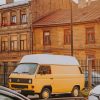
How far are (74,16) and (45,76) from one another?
97.6ft

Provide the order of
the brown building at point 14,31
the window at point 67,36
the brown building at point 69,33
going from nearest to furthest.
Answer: the brown building at point 69,33 → the window at point 67,36 → the brown building at point 14,31

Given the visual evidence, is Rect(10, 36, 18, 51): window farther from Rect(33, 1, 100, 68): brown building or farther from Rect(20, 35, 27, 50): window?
Rect(33, 1, 100, 68): brown building

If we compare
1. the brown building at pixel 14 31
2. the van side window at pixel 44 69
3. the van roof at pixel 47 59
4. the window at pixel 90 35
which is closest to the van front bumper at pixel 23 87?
the van side window at pixel 44 69

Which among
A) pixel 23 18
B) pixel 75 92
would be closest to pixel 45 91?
pixel 75 92

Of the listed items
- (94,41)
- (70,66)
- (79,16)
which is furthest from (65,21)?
(70,66)

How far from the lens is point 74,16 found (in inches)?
2012

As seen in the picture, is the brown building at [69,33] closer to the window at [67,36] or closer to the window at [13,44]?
the window at [67,36]

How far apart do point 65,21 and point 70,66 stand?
27.2 meters

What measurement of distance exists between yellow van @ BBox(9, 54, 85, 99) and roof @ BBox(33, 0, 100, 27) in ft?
79.2

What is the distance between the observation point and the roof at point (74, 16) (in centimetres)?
4847

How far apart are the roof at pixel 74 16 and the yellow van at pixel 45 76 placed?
79.2 ft

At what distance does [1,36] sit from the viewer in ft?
188

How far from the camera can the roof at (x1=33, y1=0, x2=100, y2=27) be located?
48.5 m

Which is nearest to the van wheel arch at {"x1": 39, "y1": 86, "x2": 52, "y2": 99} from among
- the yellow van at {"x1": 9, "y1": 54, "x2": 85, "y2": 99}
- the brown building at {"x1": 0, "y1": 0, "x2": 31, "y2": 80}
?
the yellow van at {"x1": 9, "y1": 54, "x2": 85, "y2": 99}
